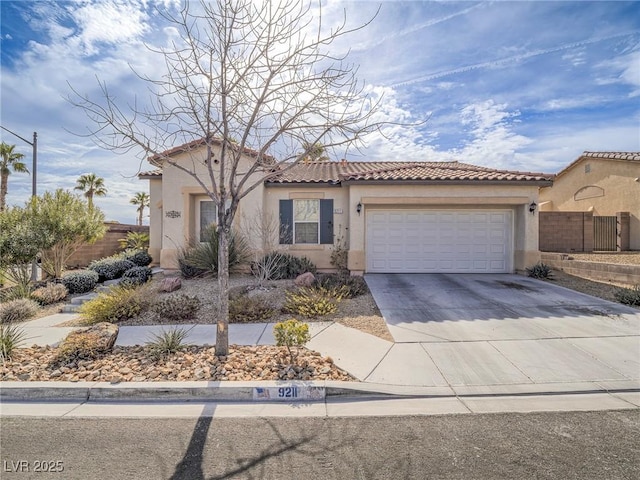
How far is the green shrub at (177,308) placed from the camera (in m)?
7.67

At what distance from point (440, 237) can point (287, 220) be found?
594 centimetres

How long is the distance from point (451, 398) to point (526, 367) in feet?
5.35

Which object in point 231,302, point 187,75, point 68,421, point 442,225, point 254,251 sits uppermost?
point 187,75

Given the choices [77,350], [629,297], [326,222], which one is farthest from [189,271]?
[629,297]

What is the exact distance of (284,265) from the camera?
37.3ft

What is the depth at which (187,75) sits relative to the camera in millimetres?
5449

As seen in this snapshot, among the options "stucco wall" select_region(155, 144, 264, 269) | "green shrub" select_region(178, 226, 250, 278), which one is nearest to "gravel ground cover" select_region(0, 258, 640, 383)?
"green shrub" select_region(178, 226, 250, 278)

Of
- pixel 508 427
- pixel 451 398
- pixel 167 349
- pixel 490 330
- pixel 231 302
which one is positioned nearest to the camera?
pixel 508 427

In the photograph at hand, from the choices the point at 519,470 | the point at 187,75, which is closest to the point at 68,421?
the point at 519,470

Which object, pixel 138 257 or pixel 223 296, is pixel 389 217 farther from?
pixel 138 257

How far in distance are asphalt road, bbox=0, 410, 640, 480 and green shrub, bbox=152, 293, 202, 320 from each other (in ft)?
12.4

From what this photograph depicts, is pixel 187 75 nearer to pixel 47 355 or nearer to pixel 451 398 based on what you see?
pixel 47 355

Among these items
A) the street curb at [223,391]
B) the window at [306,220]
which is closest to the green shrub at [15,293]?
the street curb at [223,391]

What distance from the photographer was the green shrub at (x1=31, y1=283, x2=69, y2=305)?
9195 mm
